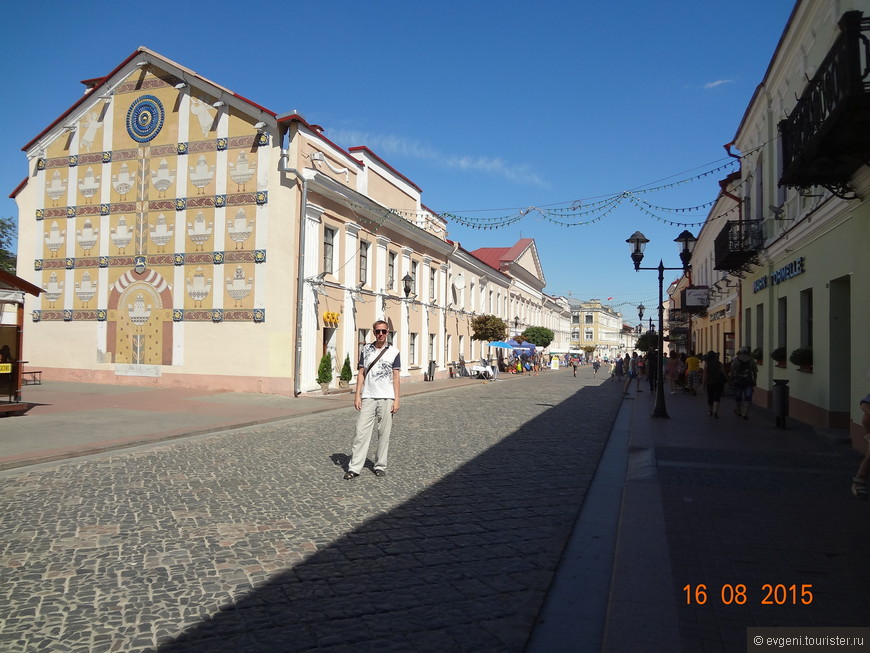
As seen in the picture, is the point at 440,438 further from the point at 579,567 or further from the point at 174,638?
the point at 174,638

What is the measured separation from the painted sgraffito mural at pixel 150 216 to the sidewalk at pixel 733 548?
47.9 feet

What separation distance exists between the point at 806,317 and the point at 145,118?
2028 cm

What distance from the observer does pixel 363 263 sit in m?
23.8

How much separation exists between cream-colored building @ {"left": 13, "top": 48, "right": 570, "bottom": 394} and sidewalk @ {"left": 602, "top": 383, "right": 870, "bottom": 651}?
13.2 m

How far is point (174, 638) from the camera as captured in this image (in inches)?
130

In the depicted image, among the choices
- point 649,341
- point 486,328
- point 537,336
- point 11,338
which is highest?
point 486,328

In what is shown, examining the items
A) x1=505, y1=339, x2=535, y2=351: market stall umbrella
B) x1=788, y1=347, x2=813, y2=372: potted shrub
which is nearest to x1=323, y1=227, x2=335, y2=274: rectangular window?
x1=788, y1=347, x2=813, y2=372: potted shrub

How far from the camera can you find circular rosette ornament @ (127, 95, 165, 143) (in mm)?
20609

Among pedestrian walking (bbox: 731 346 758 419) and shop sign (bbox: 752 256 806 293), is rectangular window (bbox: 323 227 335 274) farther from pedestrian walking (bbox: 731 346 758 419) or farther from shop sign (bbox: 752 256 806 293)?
shop sign (bbox: 752 256 806 293)

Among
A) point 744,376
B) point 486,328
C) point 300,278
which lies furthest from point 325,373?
point 486,328

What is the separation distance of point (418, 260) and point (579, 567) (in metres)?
25.6

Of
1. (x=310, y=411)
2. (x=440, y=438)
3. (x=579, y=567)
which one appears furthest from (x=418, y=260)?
(x=579, y=567)

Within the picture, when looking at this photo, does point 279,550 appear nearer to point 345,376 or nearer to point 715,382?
point 715,382

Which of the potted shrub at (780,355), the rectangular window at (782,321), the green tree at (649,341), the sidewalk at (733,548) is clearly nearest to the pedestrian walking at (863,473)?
the sidewalk at (733,548)
